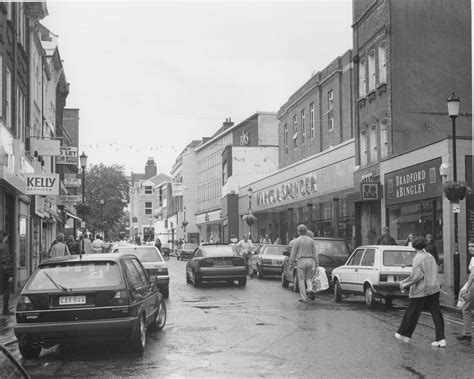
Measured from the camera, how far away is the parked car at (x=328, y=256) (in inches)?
775

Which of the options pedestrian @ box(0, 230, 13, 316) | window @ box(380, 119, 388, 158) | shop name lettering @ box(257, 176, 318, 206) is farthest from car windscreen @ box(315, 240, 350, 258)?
shop name lettering @ box(257, 176, 318, 206)

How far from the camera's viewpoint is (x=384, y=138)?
26953 millimetres

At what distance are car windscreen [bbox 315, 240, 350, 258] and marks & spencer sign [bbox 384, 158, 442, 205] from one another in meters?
3.49

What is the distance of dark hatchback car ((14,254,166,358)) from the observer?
8.75 meters

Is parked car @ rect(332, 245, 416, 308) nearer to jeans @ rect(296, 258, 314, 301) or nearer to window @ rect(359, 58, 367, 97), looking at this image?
jeans @ rect(296, 258, 314, 301)

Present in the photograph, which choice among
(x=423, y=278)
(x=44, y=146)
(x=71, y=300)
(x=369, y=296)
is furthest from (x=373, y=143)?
(x=71, y=300)

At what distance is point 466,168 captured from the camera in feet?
Result: 66.3

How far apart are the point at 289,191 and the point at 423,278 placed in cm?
2874

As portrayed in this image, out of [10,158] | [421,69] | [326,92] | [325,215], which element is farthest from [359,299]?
[326,92]

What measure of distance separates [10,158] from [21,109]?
434 cm

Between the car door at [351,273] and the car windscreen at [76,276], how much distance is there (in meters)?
7.72

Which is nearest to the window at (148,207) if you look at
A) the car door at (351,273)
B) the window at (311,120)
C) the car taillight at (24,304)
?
the window at (311,120)

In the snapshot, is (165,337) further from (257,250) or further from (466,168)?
(257,250)

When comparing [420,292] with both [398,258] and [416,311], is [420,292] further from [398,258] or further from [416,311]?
[398,258]
